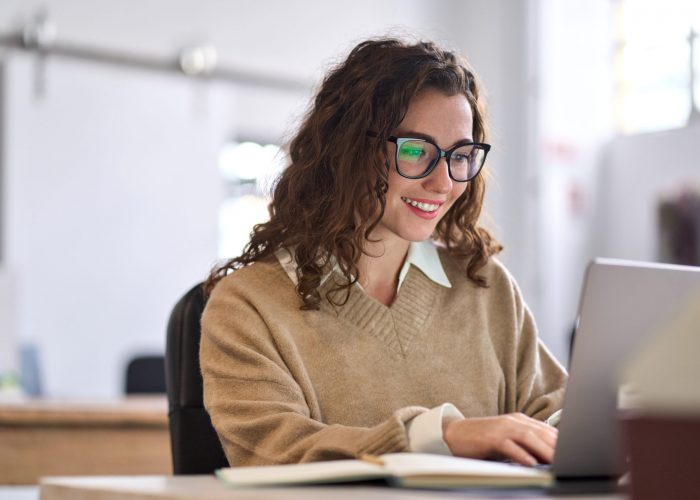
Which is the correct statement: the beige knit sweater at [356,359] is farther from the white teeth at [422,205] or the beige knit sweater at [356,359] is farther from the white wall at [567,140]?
the white wall at [567,140]

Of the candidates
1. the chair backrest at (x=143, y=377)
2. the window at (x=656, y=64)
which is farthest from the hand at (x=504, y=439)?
the window at (x=656, y=64)

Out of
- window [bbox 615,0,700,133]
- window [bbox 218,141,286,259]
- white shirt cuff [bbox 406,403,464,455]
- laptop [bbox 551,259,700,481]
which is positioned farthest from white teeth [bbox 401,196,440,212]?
window [bbox 615,0,700,133]

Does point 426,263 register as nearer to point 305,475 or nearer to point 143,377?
point 305,475

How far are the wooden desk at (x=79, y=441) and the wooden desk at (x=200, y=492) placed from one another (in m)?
1.75

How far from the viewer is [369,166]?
1.84 metres

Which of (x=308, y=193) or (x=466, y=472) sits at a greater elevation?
(x=308, y=193)

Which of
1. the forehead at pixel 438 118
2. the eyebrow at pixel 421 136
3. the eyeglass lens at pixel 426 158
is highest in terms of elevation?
the forehead at pixel 438 118

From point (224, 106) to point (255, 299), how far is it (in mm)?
5247

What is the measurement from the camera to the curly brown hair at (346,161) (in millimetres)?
1831

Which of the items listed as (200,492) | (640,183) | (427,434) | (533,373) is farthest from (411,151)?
(640,183)

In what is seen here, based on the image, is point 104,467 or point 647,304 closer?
point 647,304

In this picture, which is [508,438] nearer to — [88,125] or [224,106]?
[88,125]

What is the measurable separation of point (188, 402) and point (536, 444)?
671 mm

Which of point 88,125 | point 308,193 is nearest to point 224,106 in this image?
point 88,125
